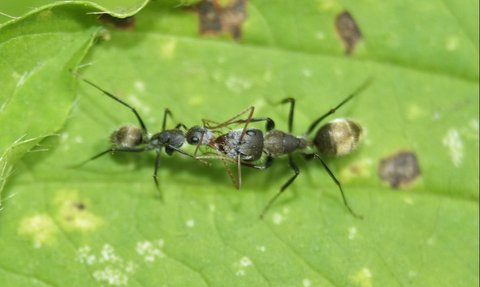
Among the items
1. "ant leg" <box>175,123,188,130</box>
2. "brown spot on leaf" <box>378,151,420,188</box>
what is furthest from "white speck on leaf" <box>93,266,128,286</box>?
"brown spot on leaf" <box>378,151,420,188</box>

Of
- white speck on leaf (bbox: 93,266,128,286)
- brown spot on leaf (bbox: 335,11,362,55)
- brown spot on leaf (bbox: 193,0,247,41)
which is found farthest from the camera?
brown spot on leaf (bbox: 335,11,362,55)

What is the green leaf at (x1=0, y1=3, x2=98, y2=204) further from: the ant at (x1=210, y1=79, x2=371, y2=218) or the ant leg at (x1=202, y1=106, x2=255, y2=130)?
the ant at (x1=210, y1=79, x2=371, y2=218)

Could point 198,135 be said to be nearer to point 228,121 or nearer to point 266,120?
point 228,121

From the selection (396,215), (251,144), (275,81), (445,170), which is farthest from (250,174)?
(445,170)

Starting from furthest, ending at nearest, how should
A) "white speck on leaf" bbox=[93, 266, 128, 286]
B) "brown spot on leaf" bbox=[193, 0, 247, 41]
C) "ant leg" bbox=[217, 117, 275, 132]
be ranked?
"brown spot on leaf" bbox=[193, 0, 247, 41] → "ant leg" bbox=[217, 117, 275, 132] → "white speck on leaf" bbox=[93, 266, 128, 286]

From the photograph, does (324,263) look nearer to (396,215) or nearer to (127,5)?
(396,215)

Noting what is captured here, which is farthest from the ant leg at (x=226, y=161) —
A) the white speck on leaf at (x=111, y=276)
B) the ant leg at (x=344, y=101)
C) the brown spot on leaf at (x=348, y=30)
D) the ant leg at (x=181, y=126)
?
the brown spot on leaf at (x=348, y=30)

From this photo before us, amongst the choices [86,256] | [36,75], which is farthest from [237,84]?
[86,256]
